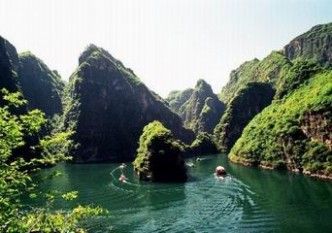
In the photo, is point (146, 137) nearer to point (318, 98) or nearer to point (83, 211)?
point (318, 98)

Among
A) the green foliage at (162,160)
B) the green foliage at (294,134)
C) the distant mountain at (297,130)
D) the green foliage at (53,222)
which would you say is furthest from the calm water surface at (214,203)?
the green foliage at (53,222)

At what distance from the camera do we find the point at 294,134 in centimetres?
13438

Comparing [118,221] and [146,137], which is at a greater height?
[146,137]

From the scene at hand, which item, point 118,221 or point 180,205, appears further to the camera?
point 180,205

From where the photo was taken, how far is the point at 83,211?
64.6ft

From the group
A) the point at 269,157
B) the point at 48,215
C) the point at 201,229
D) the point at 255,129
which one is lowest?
the point at 201,229

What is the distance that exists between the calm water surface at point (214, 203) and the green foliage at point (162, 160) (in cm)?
376

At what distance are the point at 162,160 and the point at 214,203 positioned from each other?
35187mm

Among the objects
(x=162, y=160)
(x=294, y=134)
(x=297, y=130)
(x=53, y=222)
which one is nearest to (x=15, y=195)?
(x=53, y=222)

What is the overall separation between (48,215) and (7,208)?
1826mm

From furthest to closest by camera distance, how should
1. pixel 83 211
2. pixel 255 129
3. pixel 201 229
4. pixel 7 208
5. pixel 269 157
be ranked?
pixel 255 129, pixel 269 157, pixel 201 229, pixel 83 211, pixel 7 208

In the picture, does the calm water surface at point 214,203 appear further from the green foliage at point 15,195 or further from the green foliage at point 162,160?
the green foliage at point 15,195

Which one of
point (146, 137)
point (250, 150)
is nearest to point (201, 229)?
point (146, 137)

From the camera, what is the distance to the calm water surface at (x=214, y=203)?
6450 centimetres
